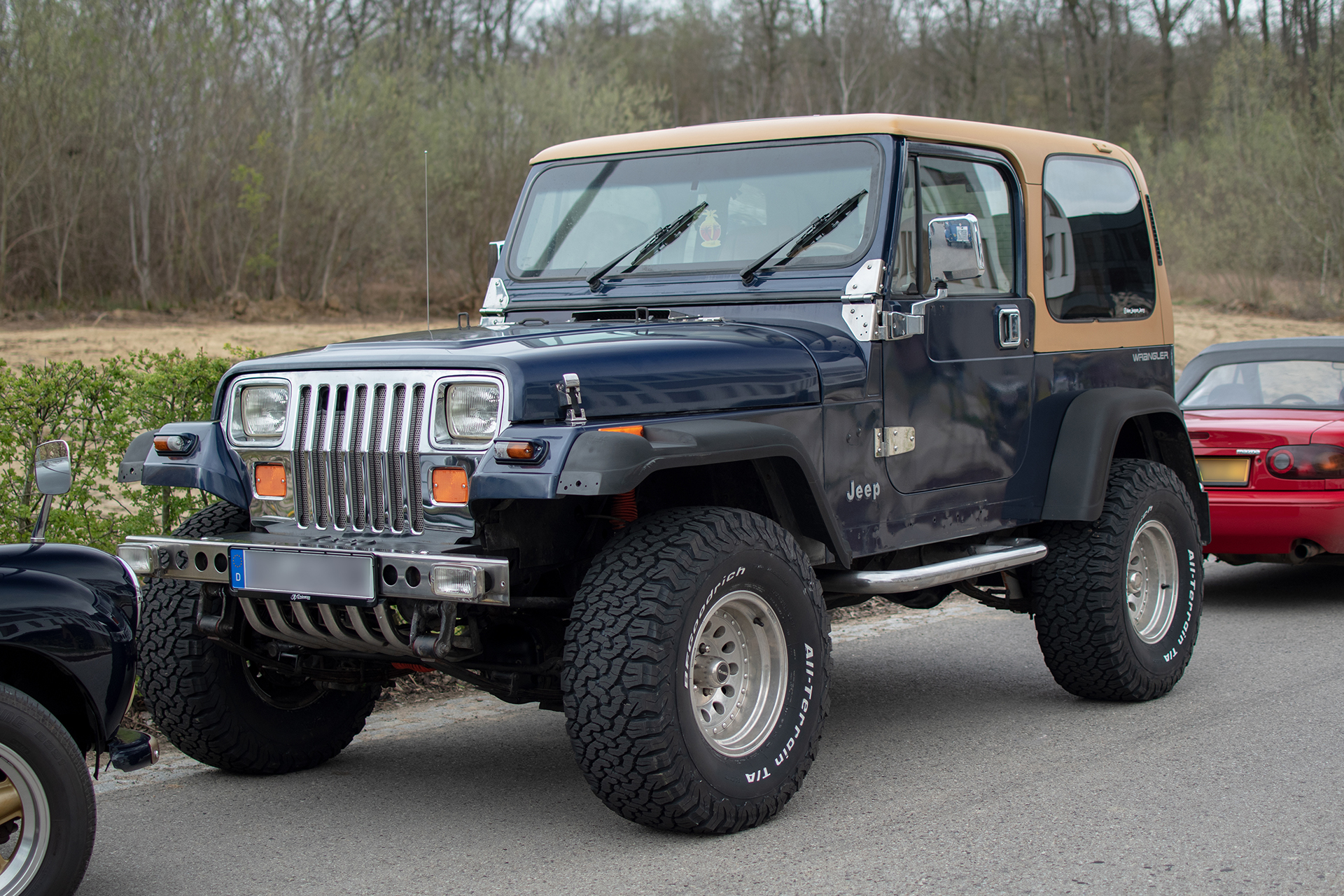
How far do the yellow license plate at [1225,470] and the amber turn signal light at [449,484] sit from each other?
5.52m

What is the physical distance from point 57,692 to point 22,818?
0.49 m

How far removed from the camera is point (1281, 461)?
7906 mm

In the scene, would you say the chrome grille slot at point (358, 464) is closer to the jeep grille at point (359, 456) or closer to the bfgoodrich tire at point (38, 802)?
the jeep grille at point (359, 456)

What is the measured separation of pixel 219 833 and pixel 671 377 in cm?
207

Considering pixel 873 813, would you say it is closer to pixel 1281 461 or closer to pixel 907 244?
pixel 907 244

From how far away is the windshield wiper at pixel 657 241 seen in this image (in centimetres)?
538

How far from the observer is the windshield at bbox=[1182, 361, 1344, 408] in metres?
8.60

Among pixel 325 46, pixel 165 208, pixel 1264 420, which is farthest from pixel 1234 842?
pixel 325 46

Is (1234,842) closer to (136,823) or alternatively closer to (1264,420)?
(136,823)

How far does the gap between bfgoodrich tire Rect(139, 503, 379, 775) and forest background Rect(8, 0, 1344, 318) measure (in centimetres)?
219

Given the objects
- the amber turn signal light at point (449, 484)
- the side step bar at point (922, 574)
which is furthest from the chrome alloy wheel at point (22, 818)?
the side step bar at point (922, 574)

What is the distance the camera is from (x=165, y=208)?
22594 millimetres

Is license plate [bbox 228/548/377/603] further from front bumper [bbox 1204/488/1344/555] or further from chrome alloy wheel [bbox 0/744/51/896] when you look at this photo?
front bumper [bbox 1204/488/1344/555]

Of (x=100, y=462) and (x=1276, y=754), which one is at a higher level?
(x=100, y=462)
